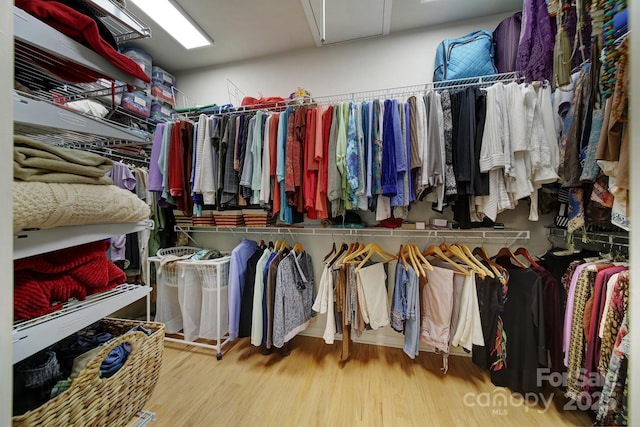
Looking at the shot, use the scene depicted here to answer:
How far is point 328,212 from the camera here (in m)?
1.69

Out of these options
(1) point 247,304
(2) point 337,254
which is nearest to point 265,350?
(1) point 247,304

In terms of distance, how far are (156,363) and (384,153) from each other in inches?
62.7

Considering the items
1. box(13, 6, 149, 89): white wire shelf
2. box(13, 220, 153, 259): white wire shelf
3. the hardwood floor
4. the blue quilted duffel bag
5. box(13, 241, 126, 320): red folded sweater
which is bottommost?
the hardwood floor

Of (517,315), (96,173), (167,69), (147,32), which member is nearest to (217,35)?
(167,69)

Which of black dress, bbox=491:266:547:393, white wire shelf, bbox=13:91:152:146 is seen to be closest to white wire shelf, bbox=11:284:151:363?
white wire shelf, bbox=13:91:152:146

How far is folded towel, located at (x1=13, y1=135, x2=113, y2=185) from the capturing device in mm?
534

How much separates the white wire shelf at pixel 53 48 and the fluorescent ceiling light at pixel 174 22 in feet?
4.72

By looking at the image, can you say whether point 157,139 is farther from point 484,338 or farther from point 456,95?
point 484,338

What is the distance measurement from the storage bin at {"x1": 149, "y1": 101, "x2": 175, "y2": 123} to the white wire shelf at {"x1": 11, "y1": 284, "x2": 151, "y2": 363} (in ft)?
6.78

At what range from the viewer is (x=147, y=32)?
0.85 metres

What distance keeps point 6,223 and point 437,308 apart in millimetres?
1849

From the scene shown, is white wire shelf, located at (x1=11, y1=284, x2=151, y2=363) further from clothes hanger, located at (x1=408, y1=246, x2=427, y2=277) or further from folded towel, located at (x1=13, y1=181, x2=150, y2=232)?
clothes hanger, located at (x1=408, y1=246, x2=427, y2=277)

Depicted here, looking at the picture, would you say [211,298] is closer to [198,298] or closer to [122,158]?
[198,298]

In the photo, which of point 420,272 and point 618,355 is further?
point 420,272
